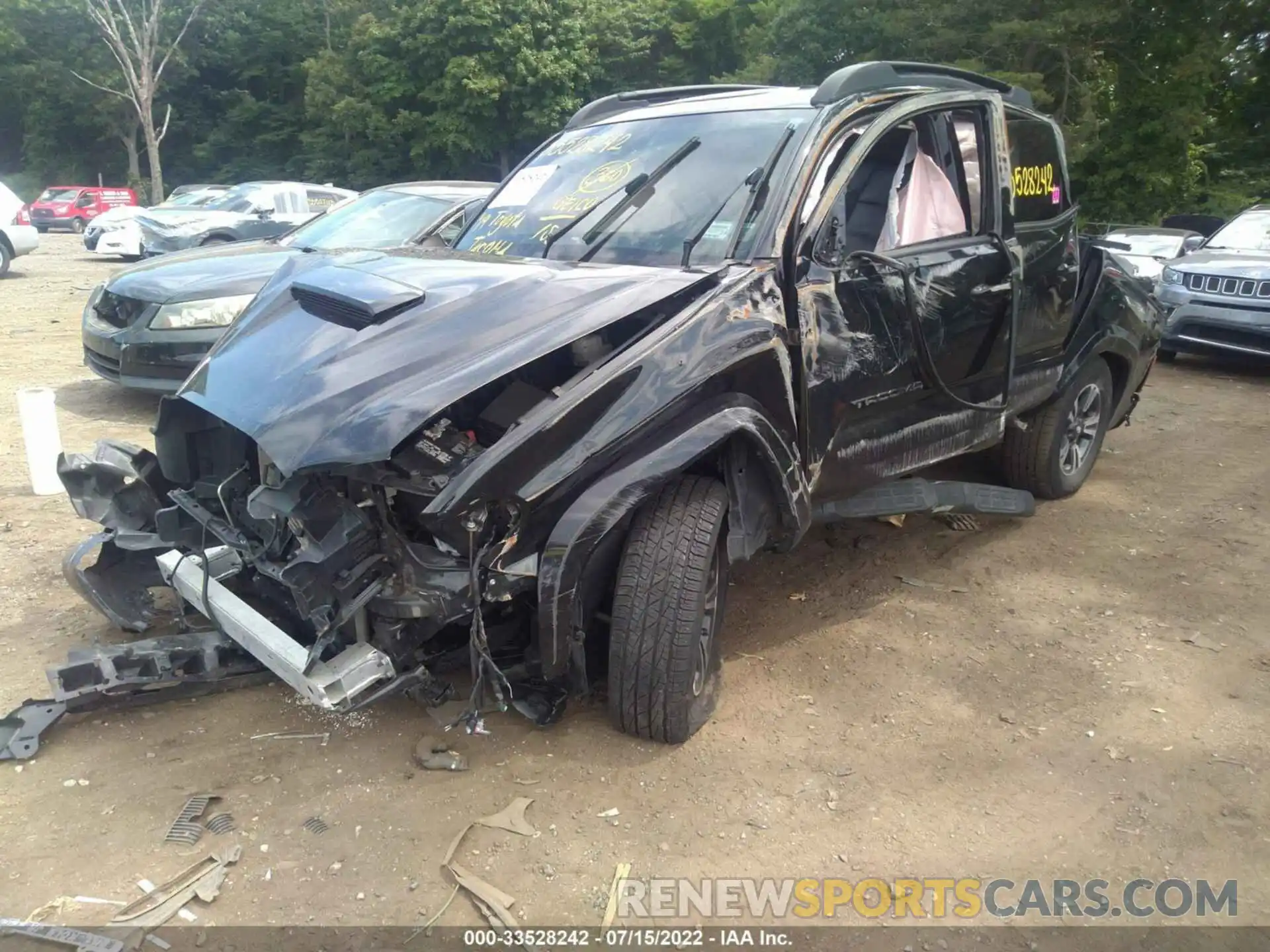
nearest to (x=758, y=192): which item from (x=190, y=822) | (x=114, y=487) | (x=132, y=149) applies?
(x=114, y=487)

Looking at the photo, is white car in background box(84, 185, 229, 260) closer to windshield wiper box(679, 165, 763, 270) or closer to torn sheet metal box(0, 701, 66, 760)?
torn sheet metal box(0, 701, 66, 760)

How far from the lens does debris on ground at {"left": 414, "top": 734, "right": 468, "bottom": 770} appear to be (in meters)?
2.96

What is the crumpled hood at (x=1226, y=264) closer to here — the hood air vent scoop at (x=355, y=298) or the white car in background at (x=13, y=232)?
the hood air vent scoop at (x=355, y=298)

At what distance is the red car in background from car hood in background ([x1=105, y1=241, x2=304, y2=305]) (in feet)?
89.8

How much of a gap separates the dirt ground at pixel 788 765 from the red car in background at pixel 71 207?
101 ft

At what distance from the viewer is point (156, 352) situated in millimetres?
6105

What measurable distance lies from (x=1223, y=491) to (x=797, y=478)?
4.00m

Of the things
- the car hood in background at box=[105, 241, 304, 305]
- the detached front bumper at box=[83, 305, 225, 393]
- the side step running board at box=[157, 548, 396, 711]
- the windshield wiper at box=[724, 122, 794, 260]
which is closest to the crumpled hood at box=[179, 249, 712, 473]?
the windshield wiper at box=[724, 122, 794, 260]

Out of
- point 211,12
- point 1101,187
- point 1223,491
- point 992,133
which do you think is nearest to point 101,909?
point 992,133

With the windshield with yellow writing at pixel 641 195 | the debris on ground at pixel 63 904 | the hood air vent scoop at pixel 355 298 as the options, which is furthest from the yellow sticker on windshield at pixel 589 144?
the debris on ground at pixel 63 904

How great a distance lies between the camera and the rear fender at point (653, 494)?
2.61m

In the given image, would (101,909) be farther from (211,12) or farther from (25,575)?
(211,12)

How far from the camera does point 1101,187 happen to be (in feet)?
66.0
